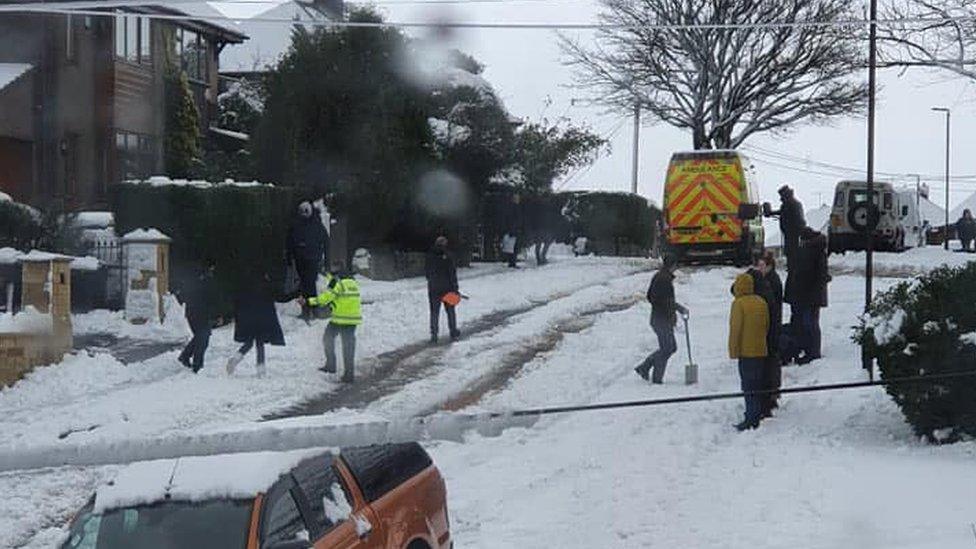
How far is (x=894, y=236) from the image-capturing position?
42.8 metres

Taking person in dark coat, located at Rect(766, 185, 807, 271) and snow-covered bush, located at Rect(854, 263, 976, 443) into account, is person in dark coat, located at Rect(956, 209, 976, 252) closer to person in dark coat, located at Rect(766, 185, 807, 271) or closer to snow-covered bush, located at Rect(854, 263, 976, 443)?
person in dark coat, located at Rect(766, 185, 807, 271)

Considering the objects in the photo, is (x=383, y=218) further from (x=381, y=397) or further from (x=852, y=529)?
(x=852, y=529)

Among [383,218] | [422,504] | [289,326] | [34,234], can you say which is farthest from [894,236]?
[422,504]

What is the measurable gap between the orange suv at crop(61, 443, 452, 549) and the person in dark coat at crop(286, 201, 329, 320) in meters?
15.0

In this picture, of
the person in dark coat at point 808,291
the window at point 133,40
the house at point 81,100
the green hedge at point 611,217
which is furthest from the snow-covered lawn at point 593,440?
the green hedge at point 611,217

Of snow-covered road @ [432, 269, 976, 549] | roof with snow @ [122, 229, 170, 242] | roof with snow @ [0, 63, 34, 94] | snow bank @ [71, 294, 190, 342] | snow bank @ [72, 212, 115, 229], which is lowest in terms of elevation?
snow-covered road @ [432, 269, 976, 549]

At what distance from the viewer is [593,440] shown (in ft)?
45.1

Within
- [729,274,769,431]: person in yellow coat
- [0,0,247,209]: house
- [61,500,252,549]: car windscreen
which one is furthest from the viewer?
[0,0,247,209]: house

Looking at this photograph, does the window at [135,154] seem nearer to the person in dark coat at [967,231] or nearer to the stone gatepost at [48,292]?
the stone gatepost at [48,292]

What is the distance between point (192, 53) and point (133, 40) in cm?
363

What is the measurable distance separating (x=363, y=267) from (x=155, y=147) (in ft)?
25.5

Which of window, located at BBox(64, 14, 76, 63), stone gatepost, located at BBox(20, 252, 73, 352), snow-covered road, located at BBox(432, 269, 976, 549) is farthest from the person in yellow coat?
window, located at BBox(64, 14, 76, 63)

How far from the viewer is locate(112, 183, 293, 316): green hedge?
22672mm

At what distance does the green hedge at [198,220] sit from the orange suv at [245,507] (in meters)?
15.4
